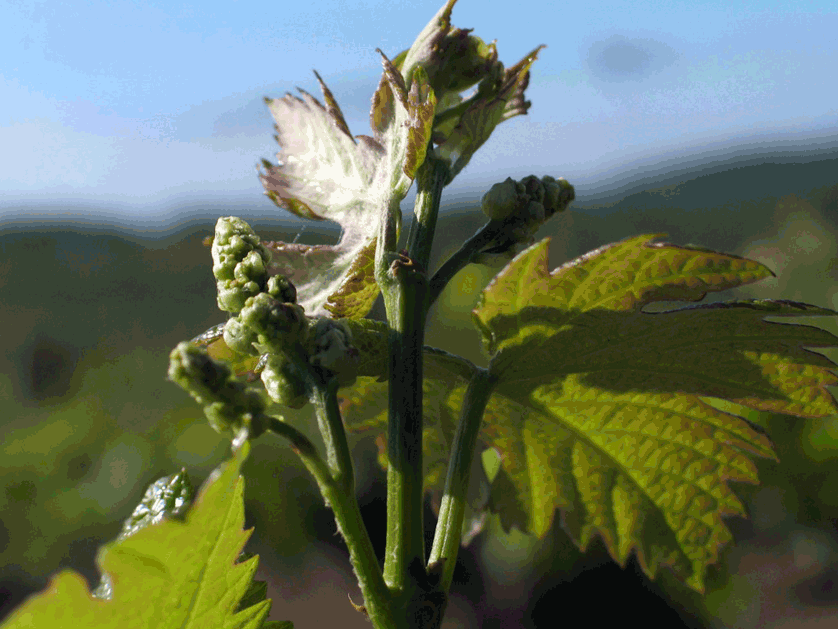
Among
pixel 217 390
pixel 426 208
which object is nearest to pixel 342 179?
pixel 426 208

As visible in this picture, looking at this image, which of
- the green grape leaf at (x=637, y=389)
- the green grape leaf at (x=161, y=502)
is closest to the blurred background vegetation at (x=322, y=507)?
the green grape leaf at (x=637, y=389)

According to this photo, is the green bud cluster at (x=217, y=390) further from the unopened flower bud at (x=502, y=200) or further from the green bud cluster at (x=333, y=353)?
the unopened flower bud at (x=502, y=200)

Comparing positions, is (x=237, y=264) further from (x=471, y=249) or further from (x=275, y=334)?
(x=471, y=249)

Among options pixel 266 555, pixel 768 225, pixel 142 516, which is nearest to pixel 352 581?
pixel 266 555

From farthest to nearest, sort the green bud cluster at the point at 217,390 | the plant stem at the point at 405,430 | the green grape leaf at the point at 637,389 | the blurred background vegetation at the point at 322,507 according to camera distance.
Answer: the blurred background vegetation at the point at 322,507, the green grape leaf at the point at 637,389, the plant stem at the point at 405,430, the green bud cluster at the point at 217,390

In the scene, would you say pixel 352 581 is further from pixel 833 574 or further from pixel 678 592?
pixel 833 574

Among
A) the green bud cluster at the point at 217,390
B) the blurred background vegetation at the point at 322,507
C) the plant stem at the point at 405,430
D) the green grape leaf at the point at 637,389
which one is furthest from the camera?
the blurred background vegetation at the point at 322,507

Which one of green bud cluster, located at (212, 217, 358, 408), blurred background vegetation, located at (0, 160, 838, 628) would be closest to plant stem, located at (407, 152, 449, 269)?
green bud cluster, located at (212, 217, 358, 408)
